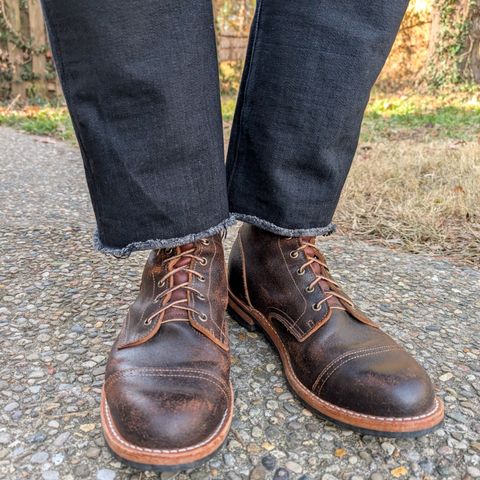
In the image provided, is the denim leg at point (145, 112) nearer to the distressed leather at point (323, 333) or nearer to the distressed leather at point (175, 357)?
the distressed leather at point (175, 357)

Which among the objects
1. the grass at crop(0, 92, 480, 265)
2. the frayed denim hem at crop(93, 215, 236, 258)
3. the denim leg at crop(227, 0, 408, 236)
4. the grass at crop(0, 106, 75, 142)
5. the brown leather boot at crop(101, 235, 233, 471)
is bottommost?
the grass at crop(0, 106, 75, 142)

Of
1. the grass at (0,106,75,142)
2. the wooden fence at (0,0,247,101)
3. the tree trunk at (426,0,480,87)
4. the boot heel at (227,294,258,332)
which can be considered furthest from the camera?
the tree trunk at (426,0,480,87)

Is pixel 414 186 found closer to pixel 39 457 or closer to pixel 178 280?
pixel 178 280

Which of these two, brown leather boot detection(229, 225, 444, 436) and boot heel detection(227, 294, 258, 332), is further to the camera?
boot heel detection(227, 294, 258, 332)

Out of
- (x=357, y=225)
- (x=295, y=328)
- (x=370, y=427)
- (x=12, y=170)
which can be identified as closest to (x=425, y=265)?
(x=357, y=225)

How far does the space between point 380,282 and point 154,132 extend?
0.88 m

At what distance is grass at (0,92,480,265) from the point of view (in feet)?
6.10

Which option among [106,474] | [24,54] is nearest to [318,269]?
[106,474]

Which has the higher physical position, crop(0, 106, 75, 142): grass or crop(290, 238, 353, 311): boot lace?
crop(290, 238, 353, 311): boot lace

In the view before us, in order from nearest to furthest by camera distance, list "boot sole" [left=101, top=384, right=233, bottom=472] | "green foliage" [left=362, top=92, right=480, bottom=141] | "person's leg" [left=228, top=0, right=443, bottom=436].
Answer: "boot sole" [left=101, top=384, right=233, bottom=472] < "person's leg" [left=228, top=0, right=443, bottom=436] < "green foliage" [left=362, top=92, right=480, bottom=141]

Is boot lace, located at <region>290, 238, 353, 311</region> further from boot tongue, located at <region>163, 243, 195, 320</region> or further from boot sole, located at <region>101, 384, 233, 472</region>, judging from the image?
boot sole, located at <region>101, 384, 233, 472</region>

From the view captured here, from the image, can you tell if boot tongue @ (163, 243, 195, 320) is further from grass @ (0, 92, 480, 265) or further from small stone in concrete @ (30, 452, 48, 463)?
grass @ (0, 92, 480, 265)

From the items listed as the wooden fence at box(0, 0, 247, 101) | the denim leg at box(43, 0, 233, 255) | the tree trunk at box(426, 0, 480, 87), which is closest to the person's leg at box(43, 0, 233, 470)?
the denim leg at box(43, 0, 233, 255)

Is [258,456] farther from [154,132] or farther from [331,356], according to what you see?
[154,132]
